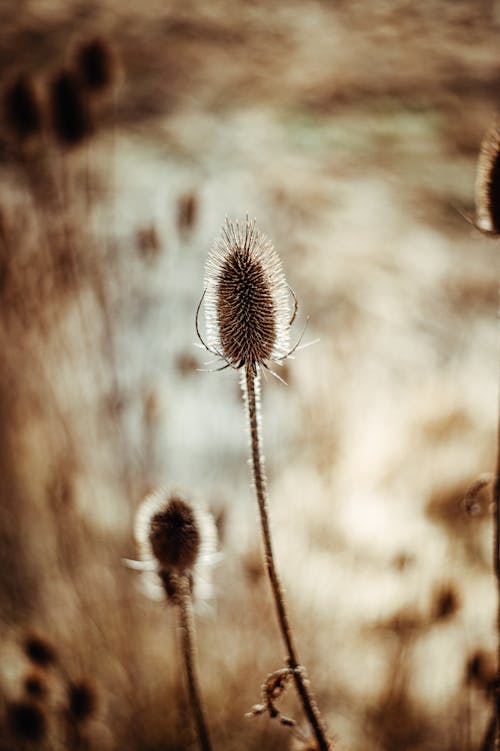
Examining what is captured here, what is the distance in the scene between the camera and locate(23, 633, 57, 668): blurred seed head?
5.08 ft

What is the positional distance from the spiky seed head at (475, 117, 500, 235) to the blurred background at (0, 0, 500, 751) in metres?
1.01

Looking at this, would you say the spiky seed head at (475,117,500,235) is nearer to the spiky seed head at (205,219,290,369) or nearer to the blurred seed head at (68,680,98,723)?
the spiky seed head at (205,219,290,369)

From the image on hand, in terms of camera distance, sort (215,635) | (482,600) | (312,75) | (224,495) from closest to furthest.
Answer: (482,600)
(215,635)
(224,495)
(312,75)

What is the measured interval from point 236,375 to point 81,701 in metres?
1.06

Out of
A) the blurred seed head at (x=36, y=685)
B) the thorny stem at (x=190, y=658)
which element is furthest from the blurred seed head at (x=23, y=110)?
the blurred seed head at (x=36, y=685)

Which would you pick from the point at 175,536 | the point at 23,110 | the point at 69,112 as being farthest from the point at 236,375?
the point at 23,110

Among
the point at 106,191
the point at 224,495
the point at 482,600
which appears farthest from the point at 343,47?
the point at 482,600

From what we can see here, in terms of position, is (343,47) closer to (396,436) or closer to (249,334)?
(396,436)

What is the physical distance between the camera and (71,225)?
81.0 inches

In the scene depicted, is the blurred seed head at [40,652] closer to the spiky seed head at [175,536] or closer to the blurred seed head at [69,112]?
the spiky seed head at [175,536]

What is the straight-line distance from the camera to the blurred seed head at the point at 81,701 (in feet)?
4.98

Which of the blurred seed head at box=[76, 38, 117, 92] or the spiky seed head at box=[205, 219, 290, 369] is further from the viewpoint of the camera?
the blurred seed head at box=[76, 38, 117, 92]

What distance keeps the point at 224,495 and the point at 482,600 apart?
950mm

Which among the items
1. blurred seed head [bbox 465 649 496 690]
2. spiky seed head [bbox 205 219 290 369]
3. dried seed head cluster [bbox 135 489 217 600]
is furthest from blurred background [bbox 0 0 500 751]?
spiky seed head [bbox 205 219 290 369]
